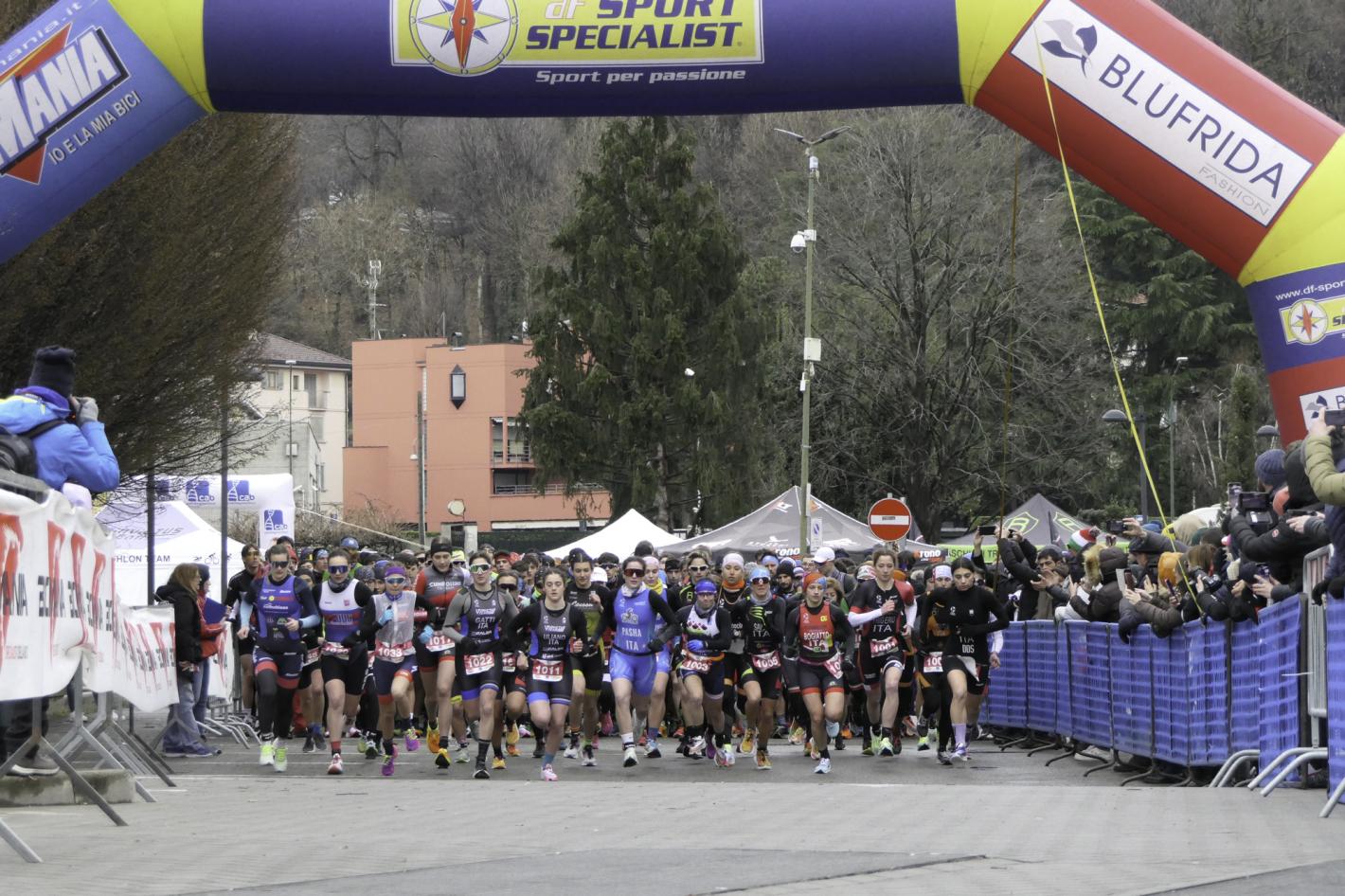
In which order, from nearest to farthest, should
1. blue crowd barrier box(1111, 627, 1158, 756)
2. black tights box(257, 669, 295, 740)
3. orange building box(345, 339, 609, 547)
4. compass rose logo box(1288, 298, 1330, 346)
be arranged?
compass rose logo box(1288, 298, 1330, 346), blue crowd barrier box(1111, 627, 1158, 756), black tights box(257, 669, 295, 740), orange building box(345, 339, 609, 547)

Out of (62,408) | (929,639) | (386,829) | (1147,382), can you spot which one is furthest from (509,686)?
(1147,382)

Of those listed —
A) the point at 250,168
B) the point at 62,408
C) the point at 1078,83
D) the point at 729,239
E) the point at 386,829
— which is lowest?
the point at 386,829

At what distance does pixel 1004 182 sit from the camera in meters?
56.8

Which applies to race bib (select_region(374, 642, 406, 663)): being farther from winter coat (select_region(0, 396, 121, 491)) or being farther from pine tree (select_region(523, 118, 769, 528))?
pine tree (select_region(523, 118, 769, 528))

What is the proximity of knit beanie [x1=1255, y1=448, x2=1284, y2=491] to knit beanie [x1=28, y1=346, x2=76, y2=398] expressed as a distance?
700 cm

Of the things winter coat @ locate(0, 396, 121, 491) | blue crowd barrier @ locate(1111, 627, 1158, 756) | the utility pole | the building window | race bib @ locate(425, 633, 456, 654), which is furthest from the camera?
the utility pole

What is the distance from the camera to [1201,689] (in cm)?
1400

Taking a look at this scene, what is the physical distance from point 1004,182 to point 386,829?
48.4 m

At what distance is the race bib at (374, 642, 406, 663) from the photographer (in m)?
17.9

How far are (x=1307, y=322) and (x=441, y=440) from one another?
72.1 m

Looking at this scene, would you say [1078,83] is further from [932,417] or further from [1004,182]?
[1004,182]

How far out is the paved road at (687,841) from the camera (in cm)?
764

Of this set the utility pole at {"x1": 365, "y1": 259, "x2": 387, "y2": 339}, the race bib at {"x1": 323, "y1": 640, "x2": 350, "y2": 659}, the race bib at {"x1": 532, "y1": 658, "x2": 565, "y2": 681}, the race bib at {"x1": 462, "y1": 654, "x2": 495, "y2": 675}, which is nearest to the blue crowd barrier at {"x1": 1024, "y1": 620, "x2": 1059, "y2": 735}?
the race bib at {"x1": 532, "y1": 658, "x2": 565, "y2": 681}

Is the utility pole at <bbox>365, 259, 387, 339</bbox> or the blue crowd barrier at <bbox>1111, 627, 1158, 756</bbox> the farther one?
the utility pole at <bbox>365, 259, 387, 339</bbox>
